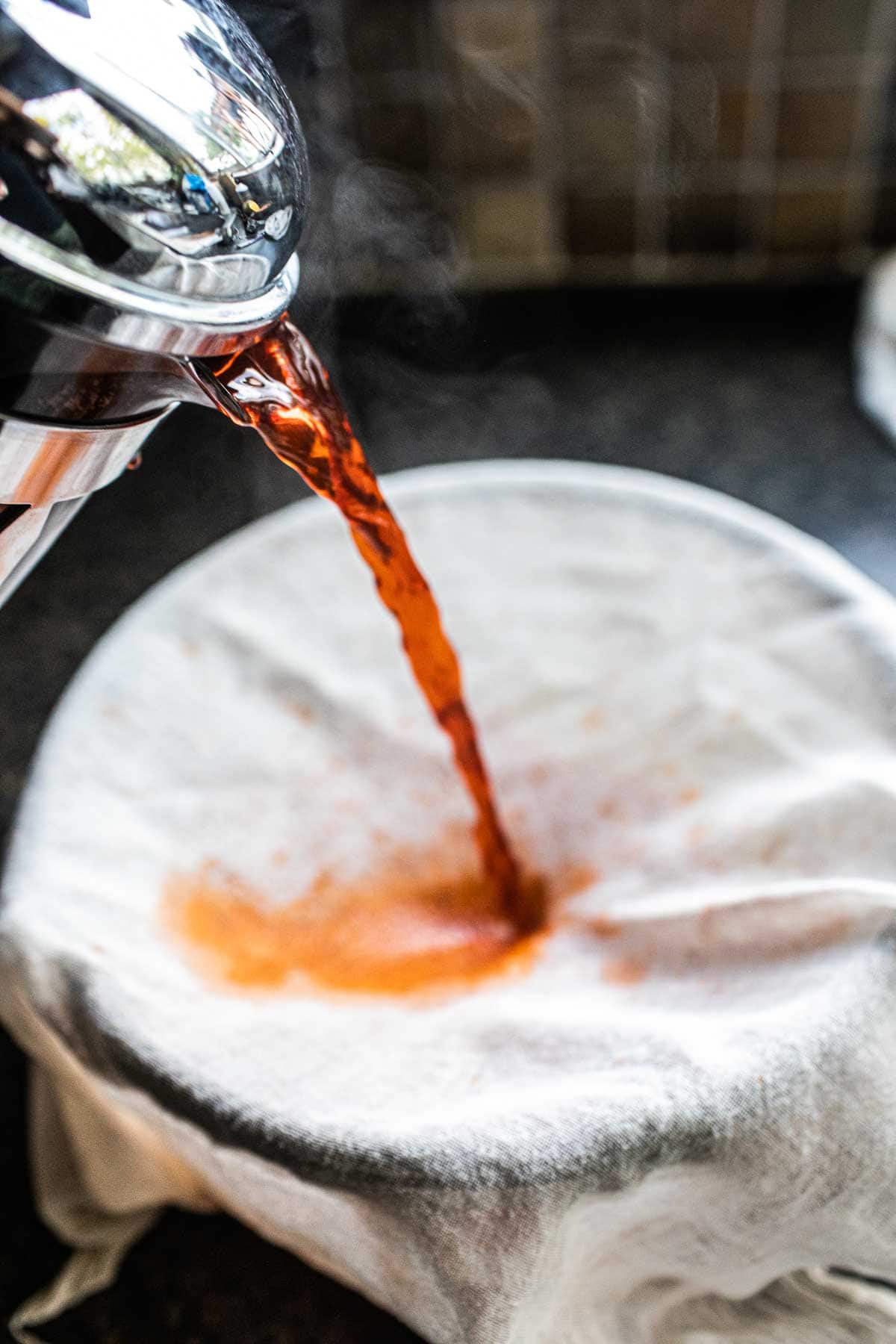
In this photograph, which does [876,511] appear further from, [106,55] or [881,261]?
[106,55]

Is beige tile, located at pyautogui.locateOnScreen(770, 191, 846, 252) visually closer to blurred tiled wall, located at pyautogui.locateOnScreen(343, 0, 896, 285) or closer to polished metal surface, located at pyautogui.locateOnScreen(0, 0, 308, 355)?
blurred tiled wall, located at pyautogui.locateOnScreen(343, 0, 896, 285)

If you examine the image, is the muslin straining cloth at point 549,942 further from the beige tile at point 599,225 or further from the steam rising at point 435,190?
the beige tile at point 599,225

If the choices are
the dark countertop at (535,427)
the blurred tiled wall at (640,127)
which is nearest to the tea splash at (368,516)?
the dark countertop at (535,427)

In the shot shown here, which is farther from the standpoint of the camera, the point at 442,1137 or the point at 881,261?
the point at 881,261

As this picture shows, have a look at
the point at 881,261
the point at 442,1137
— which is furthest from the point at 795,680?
the point at 881,261

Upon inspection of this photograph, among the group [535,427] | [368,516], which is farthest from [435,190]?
[368,516]

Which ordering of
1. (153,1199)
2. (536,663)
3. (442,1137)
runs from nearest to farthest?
(442,1137) < (153,1199) < (536,663)

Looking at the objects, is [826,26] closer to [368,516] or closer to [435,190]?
[435,190]
